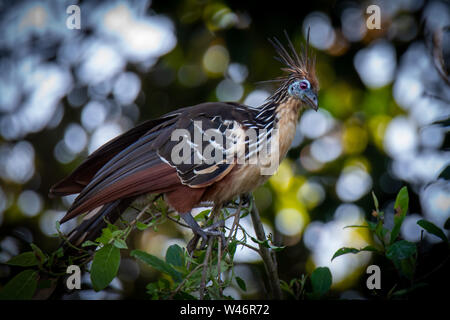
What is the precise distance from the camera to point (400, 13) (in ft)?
10.1

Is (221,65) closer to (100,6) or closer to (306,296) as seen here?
Answer: (100,6)

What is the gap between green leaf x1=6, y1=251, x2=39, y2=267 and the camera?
5.87 ft

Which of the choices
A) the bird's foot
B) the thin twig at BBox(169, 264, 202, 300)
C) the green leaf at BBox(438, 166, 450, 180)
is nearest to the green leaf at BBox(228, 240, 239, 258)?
the bird's foot

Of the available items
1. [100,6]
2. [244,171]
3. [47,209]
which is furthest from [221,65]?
[47,209]

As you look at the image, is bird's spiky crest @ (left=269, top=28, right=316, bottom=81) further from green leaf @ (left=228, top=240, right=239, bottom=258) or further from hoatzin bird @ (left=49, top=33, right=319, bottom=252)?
green leaf @ (left=228, top=240, right=239, bottom=258)

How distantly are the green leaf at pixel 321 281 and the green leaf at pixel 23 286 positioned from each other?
108 centimetres

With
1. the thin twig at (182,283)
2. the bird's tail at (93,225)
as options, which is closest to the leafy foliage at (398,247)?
the thin twig at (182,283)

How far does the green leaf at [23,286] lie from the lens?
5.98 ft

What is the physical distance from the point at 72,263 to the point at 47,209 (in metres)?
1.31

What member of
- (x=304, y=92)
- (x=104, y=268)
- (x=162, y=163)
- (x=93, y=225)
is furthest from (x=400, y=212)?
(x=93, y=225)

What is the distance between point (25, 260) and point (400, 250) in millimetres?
1387

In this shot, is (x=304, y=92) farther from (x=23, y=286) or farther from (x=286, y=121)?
(x=23, y=286)

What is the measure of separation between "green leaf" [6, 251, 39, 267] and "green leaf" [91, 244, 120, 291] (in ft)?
0.88

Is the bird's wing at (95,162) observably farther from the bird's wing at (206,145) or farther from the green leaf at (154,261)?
the green leaf at (154,261)
